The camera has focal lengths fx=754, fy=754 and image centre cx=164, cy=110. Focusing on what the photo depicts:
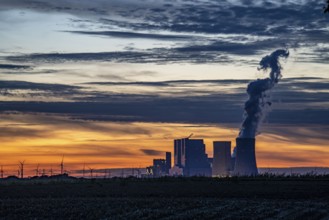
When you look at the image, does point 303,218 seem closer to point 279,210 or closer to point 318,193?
point 279,210

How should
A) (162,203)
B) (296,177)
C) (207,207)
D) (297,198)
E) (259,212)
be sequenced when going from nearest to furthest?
(259,212)
(207,207)
(162,203)
(297,198)
(296,177)

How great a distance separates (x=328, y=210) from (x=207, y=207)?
29.0 ft

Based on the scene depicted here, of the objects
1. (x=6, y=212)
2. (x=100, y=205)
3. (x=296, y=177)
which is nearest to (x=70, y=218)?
(x=6, y=212)

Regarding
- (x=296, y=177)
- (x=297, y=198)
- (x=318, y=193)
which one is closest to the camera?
(x=297, y=198)

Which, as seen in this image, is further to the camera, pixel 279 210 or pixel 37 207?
pixel 37 207

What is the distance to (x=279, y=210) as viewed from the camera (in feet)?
176

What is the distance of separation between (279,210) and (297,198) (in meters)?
20.2

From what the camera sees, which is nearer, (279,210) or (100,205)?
(279,210)

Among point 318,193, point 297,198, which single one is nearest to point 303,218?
point 297,198

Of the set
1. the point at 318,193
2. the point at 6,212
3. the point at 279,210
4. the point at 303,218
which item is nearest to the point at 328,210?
the point at 279,210

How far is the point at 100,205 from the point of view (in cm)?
5844

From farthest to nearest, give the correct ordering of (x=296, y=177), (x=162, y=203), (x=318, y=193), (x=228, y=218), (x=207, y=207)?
(x=296, y=177) → (x=318, y=193) → (x=162, y=203) → (x=207, y=207) → (x=228, y=218)

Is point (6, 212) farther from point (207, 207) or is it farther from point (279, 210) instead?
point (279, 210)

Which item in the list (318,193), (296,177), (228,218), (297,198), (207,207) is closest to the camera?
(228,218)
